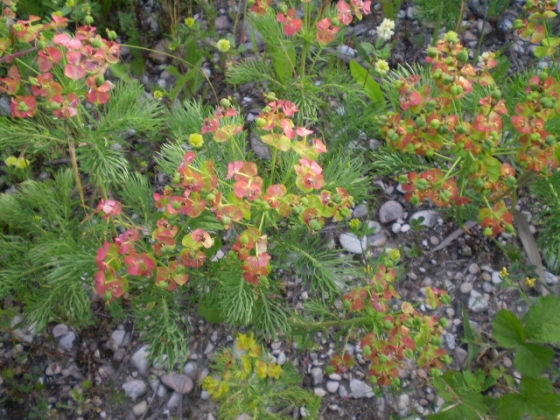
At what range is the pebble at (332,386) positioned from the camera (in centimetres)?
184

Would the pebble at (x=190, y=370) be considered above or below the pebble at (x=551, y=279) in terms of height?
below

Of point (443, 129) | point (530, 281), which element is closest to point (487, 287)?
point (530, 281)

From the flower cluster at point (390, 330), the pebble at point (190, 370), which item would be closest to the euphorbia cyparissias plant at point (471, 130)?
the flower cluster at point (390, 330)

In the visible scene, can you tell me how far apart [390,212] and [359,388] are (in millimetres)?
639

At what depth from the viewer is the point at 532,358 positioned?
1640mm

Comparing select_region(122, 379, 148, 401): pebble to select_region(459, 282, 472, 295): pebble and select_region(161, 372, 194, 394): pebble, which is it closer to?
select_region(161, 372, 194, 394): pebble

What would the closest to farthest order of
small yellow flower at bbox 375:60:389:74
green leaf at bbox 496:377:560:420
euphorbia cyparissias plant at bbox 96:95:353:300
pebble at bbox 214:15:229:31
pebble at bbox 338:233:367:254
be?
1. euphorbia cyparissias plant at bbox 96:95:353:300
2. green leaf at bbox 496:377:560:420
3. small yellow flower at bbox 375:60:389:74
4. pebble at bbox 338:233:367:254
5. pebble at bbox 214:15:229:31

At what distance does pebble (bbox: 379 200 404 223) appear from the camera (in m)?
2.08

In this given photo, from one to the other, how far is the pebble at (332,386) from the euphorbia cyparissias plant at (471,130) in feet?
2.37

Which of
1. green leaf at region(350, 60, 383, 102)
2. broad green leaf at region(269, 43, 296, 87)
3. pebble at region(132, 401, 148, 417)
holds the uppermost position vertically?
broad green leaf at region(269, 43, 296, 87)

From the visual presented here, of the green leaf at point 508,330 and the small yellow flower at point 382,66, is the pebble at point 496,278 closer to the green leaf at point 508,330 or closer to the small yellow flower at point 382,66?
the green leaf at point 508,330

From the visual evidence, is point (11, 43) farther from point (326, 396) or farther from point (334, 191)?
point (326, 396)

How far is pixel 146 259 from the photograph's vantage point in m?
1.34

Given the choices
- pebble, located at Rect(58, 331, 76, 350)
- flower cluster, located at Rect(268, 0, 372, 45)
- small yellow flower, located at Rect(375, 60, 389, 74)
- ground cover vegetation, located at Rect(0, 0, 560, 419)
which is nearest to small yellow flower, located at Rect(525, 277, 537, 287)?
ground cover vegetation, located at Rect(0, 0, 560, 419)
